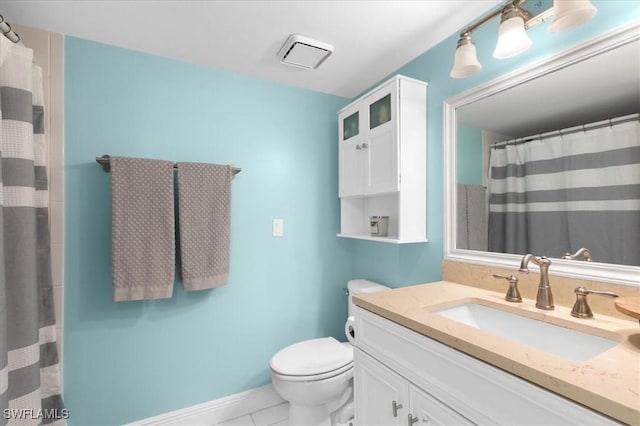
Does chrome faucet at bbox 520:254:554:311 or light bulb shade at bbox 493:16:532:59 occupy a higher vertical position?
light bulb shade at bbox 493:16:532:59

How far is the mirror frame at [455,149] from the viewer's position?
90cm

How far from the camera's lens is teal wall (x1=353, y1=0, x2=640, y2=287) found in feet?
3.14

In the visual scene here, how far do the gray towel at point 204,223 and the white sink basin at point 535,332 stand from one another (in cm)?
119

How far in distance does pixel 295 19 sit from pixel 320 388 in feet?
5.86

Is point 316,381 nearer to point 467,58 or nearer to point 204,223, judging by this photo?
point 204,223

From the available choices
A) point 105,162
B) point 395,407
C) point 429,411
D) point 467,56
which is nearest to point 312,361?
point 395,407

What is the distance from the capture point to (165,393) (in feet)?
5.22

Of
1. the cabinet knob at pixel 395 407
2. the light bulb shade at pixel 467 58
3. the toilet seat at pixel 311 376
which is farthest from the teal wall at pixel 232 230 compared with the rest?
the cabinet knob at pixel 395 407

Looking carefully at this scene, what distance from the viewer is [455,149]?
141 cm

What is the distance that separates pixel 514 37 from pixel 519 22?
0.05m

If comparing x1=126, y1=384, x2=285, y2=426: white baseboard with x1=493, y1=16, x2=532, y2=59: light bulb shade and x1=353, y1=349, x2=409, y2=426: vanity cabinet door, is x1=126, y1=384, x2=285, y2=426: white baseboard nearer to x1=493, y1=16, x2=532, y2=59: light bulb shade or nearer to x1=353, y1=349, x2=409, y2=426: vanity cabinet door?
x1=353, y1=349, x2=409, y2=426: vanity cabinet door

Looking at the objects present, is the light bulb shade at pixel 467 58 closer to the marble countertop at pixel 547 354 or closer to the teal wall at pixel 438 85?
the teal wall at pixel 438 85

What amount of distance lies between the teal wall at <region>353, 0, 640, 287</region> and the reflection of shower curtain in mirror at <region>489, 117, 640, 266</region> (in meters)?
0.26

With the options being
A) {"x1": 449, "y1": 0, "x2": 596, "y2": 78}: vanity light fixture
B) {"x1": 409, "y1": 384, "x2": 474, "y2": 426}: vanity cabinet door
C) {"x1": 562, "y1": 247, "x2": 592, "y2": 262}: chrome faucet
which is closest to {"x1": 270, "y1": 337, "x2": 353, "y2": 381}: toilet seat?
{"x1": 409, "y1": 384, "x2": 474, "y2": 426}: vanity cabinet door
